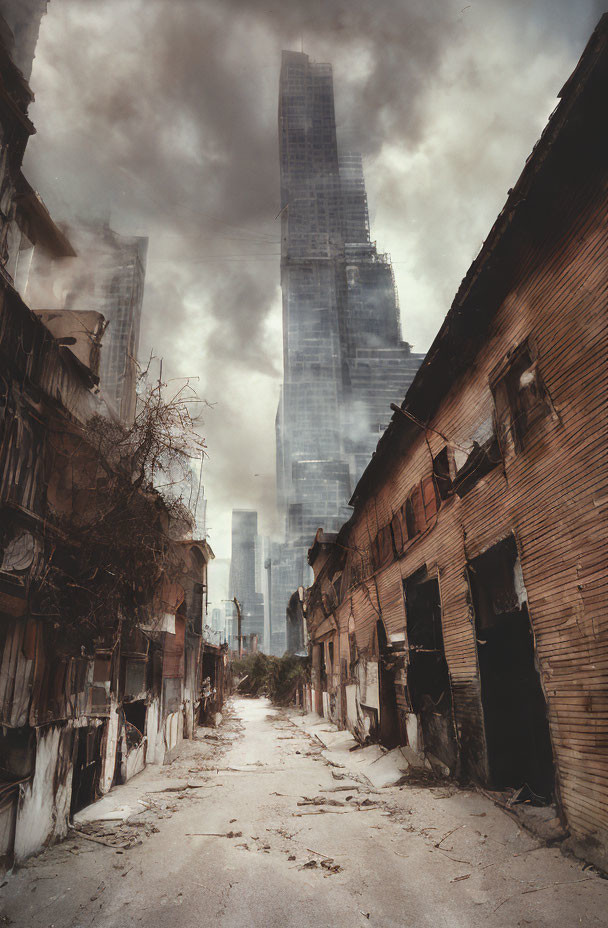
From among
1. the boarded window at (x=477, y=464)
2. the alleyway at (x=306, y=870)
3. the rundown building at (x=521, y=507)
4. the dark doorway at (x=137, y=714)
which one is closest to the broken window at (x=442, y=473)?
the rundown building at (x=521, y=507)

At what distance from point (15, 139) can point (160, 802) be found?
37.4 feet

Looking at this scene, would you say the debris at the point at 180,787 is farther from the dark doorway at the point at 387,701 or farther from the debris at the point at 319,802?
the dark doorway at the point at 387,701

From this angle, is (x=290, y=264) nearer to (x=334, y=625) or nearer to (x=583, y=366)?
(x=334, y=625)

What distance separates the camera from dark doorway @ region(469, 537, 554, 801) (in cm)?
772

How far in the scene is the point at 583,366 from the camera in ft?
18.2

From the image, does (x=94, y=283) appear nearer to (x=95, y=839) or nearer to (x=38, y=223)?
(x=38, y=223)

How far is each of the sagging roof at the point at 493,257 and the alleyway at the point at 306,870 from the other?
22.6 feet

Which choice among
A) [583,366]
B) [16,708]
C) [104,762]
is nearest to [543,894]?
[583,366]

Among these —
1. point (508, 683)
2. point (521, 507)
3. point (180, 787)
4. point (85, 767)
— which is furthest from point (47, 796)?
point (521, 507)

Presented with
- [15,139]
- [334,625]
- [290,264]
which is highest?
[290,264]

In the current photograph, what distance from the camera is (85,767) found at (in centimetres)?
791

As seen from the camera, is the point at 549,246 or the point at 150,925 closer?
the point at 150,925

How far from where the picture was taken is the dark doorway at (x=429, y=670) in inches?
379

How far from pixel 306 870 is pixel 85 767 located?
168 inches
